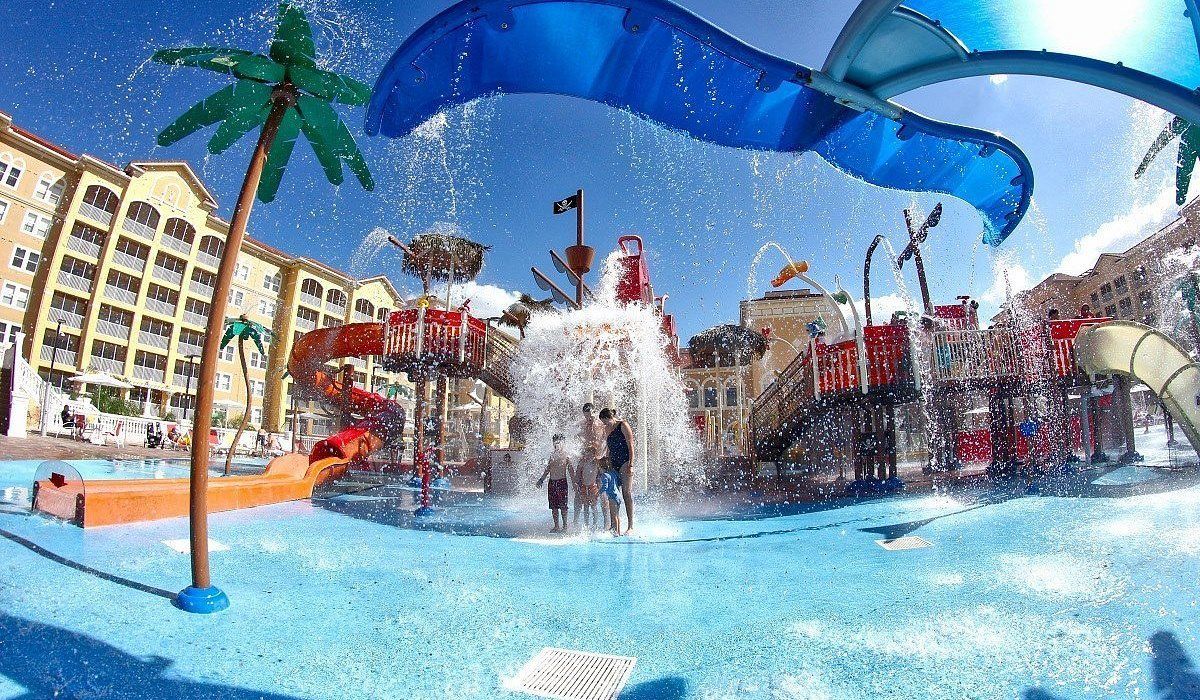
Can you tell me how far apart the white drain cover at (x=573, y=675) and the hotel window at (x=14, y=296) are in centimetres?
4550

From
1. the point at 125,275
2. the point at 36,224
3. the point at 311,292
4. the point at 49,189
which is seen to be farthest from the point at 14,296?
the point at 311,292

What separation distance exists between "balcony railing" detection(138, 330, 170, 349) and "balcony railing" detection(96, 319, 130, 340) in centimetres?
78

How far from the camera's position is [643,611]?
4.37 metres

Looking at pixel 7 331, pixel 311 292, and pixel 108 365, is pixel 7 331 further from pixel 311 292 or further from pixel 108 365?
pixel 311 292

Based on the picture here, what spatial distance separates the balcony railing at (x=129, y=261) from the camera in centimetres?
3800

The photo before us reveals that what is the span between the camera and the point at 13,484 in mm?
9906

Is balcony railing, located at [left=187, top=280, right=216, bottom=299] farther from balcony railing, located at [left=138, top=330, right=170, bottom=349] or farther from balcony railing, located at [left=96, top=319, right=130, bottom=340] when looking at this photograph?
balcony railing, located at [left=96, top=319, right=130, bottom=340]

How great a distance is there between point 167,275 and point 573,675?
4994 centimetres

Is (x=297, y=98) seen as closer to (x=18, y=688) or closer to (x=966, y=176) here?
(x=18, y=688)

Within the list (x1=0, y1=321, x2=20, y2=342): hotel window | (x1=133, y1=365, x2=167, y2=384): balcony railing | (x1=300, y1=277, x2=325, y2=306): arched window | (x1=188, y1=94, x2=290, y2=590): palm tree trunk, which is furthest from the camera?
(x1=300, y1=277, x2=325, y2=306): arched window

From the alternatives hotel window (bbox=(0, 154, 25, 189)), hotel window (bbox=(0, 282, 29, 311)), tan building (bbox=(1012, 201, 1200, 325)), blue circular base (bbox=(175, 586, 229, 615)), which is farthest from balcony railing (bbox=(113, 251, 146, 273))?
tan building (bbox=(1012, 201, 1200, 325))

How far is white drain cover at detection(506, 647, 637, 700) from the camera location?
2.94 metres

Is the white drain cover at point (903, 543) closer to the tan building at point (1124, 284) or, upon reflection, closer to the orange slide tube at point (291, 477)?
the orange slide tube at point (291, 477)

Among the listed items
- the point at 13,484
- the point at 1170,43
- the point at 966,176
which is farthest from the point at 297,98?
the point at 13,484
